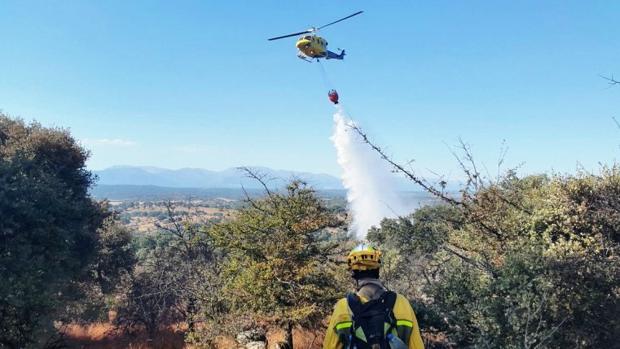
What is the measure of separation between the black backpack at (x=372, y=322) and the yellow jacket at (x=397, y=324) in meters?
0.06

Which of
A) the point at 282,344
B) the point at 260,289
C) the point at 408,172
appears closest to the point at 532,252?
the point at 408,172

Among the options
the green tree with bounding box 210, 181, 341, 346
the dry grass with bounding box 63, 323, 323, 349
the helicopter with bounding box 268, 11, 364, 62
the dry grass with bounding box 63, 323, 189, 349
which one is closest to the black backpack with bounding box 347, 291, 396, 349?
the green tree with bounding box 210, 181, 341, 346

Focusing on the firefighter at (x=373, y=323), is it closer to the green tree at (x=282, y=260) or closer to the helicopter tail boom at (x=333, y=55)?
the green tree at (x=282, y=260)

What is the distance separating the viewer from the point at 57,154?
20859 millimetres

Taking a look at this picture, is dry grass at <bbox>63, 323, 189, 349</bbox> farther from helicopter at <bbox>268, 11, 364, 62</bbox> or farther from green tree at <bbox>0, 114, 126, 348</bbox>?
helicopter at <bbox>268, 11, 364, 62</bbox>

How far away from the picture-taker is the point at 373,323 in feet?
11.9

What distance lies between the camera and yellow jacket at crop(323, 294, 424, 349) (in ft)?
12.1

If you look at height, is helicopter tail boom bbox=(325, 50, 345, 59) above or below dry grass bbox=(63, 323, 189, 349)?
above

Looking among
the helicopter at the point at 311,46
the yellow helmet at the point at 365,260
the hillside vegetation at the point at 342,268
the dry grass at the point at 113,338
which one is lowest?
the dry grass at the point at 113,338

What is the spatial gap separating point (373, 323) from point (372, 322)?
0.01 metres

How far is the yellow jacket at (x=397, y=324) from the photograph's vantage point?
3676 mm

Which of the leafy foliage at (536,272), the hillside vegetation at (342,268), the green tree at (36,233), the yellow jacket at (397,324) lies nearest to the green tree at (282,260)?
the hillside vegetation at (342,268)

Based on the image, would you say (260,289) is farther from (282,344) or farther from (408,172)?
(408,172)

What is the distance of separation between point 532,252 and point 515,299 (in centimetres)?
123
